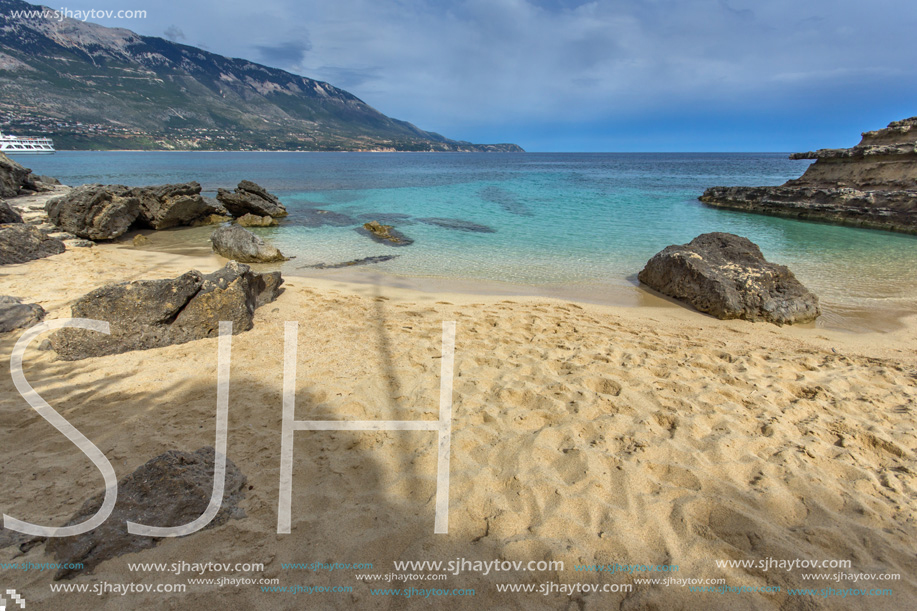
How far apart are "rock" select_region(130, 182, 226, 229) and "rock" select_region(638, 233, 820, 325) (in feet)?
49.0

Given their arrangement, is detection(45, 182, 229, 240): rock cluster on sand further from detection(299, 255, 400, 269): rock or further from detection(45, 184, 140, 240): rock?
detection(299, 255, 400, 269): rock

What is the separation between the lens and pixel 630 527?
2264 millimetres

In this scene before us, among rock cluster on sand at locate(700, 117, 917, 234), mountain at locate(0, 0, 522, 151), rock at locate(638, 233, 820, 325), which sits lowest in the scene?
rock at locate(638, 233, 820, 325)

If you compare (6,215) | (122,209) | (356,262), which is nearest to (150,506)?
(356,262)

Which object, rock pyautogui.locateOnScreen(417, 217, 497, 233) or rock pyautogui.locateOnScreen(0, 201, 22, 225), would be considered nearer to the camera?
rock pyautogui.locateOnScreen(0, 201, 22, 225)

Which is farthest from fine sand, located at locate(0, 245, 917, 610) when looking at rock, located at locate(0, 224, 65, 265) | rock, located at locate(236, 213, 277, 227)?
rock, located at locate(236, 213, 277, 227)

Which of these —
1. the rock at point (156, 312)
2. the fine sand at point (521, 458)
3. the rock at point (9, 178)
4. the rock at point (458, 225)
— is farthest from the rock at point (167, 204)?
the rock at point (156, 312)

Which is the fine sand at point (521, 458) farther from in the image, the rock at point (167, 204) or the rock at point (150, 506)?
the rock at point (167, 204)

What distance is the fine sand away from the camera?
6.42ft

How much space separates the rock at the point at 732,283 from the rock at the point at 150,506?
720cm

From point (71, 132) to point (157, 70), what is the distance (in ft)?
379

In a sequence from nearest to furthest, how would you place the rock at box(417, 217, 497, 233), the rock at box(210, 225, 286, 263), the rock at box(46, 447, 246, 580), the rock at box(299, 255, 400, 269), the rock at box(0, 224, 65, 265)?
1. the rock at box(46, 447, 246, 580)
2. the rock at box(0, 224, 65, 265)
3. the rock at box(299, 255, 400, 269)
4. the rock at box(210, 225, 286, 263)
5. the rock at box(417, 217, 497, 233)

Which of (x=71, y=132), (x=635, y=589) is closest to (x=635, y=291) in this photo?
(x=635, y=589)

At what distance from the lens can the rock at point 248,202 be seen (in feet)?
50.2
